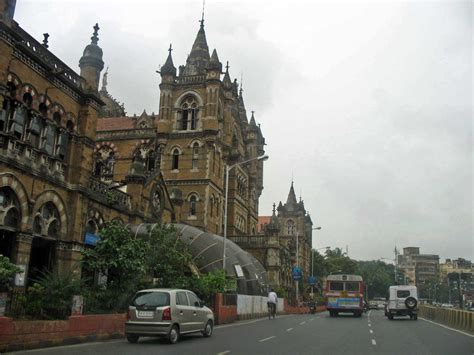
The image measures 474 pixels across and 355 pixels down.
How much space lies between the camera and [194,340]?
53.5 feet

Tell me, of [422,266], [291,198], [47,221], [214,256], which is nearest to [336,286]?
[214,256]

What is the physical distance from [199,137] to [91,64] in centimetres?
2167

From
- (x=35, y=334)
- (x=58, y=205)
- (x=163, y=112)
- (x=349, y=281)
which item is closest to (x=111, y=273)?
(x=58, y=205)

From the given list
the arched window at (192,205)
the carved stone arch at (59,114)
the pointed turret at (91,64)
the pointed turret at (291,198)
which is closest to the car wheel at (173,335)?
the carved stone arch at (59,114)

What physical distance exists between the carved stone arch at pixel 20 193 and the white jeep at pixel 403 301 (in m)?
24.3

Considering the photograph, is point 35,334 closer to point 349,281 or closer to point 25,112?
point 25,112

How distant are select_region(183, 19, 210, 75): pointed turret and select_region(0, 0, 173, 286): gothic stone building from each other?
2658cm

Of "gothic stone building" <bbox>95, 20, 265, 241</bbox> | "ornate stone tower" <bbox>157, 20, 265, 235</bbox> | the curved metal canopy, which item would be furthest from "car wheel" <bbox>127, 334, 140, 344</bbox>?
"gothic stone building" <bbox>95, 20, 265, 241</bbox>

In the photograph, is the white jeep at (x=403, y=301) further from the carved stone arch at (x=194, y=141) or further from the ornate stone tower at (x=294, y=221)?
the ornate stone tower at (x=294, y=221)

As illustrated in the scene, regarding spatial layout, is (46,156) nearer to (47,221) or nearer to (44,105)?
(44,105)

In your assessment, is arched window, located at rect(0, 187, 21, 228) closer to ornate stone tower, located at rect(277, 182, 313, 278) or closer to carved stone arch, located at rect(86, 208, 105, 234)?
carved stone arch, located at rect(86, 208, 105, 234)

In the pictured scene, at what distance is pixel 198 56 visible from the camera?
55.8 meters

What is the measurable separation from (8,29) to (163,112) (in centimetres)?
3039

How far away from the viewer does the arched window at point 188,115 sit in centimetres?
4962
